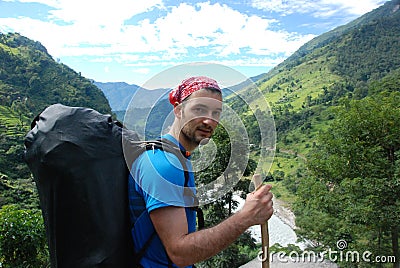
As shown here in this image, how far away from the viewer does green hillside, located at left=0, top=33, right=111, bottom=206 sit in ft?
156

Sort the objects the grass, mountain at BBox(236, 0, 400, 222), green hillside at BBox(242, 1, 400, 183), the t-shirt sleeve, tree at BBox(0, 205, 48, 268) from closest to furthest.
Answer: the t-shirt sleeve < tree at BBox(0, 205, 48, 268) < the grass < mountain at BBox(236, 0, 400, 222) < green hillside at BBox(242, 1, 400, 183)

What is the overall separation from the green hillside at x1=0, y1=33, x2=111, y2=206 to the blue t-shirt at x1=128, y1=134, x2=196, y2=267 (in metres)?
42.8

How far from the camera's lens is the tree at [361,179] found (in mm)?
10476

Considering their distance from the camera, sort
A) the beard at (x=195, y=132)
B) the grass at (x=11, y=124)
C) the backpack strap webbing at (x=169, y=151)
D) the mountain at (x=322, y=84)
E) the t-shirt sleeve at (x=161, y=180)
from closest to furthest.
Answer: the t-shirt sleeve at (x=161, y=180)
the backpack strap webbing at (x=169, y=151)
the beard at (x=195, y=132)
the grass at (x=11, y=124)
the mountain at (x=322, y=84)

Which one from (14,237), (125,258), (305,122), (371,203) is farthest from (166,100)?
(305,122)

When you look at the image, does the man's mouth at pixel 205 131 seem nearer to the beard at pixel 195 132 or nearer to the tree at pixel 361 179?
the beard at pixel 195 132

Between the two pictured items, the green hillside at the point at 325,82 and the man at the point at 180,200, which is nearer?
the man at the point at 180,200

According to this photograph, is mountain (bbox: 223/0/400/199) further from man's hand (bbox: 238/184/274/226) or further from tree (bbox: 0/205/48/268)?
man's hand (bbox: 238/184/274/226)

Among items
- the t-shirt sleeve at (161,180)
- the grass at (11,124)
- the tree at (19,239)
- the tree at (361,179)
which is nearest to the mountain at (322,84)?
the tree at (361,179)

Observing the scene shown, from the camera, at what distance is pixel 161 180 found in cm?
130

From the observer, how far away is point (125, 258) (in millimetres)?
1456

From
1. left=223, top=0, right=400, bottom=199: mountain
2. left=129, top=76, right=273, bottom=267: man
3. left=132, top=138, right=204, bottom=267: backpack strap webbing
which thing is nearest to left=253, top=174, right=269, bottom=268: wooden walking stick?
left=129, top=76, right=273, bottom=267: man

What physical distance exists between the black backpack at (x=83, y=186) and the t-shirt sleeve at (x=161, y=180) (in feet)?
0.22

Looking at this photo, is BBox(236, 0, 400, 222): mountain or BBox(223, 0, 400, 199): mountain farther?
BBox(223, 0, 400, 199): mountain
